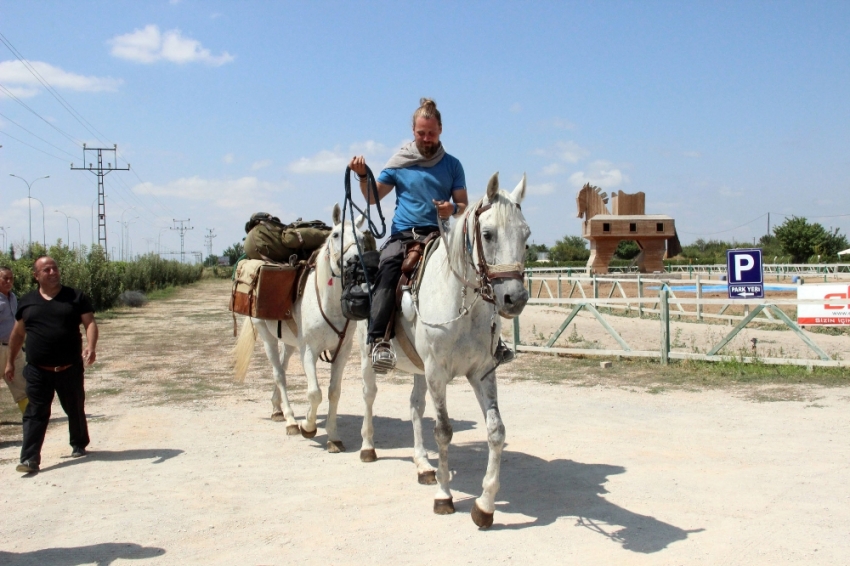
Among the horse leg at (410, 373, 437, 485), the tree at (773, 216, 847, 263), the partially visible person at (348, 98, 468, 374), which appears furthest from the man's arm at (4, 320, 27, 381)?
the tree at (773, 216, 847, 263)

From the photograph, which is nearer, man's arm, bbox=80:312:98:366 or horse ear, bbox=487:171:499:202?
horse ear, bbox=487:171:499:202

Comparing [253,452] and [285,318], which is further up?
[285,318]

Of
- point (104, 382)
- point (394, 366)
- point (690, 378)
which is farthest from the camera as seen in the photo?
point (104, 382)

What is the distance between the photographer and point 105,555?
4.58m

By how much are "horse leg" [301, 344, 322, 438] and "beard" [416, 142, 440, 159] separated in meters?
2.85

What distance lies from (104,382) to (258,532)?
853 centimetres

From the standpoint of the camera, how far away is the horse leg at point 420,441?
20.2 ft

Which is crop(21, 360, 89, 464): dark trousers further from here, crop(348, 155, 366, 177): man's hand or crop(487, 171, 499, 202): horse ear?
crop(487, 171, 499, 202): horse ear

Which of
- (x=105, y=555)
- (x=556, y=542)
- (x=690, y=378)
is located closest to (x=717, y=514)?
(x=556, y=542)

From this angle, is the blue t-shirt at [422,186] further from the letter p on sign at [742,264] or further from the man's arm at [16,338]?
the letter p on sign at [742,264]

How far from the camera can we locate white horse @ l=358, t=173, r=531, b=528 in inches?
176

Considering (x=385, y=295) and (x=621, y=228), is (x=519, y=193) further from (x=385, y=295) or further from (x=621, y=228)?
(x=621, y=228)

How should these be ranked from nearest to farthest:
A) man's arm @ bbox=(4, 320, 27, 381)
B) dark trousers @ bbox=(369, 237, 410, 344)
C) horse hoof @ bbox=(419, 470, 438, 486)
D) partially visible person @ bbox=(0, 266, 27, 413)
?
1. dark trousers @ bbox=(369, 237, 410, 344)
2. horse hoof @ bbox=(419, 470, 438, 486)
3. man's arm @ bbox=(4, 320, 27, 381)
4. partially visible person @ bbox=(0, 266, 27, 413)

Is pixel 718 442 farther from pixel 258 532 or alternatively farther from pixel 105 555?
pixel 105 555
